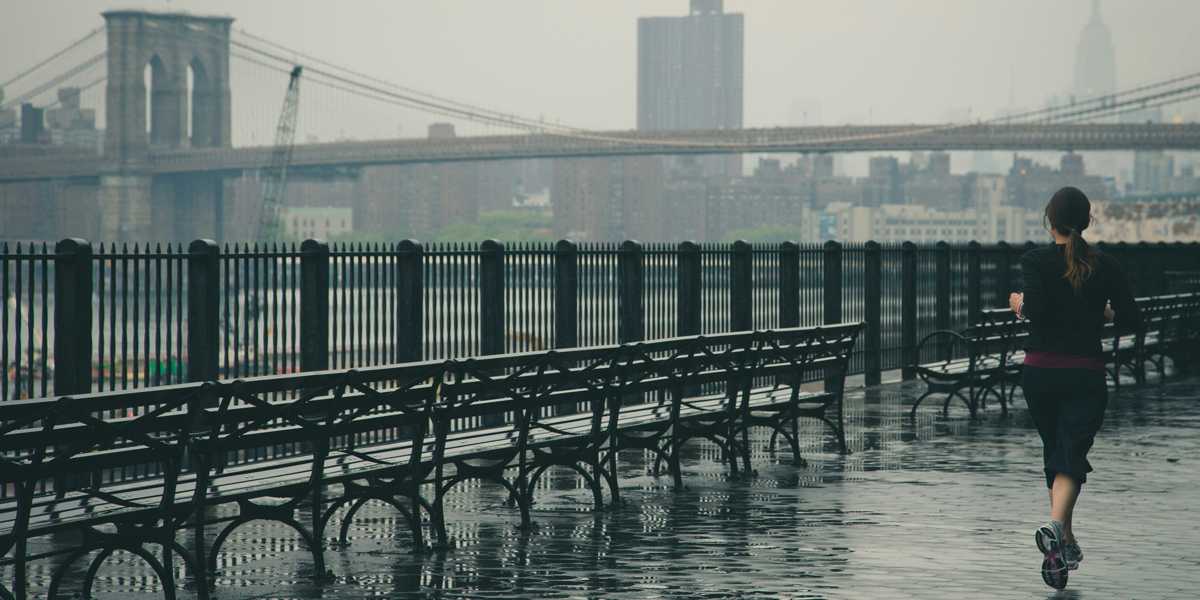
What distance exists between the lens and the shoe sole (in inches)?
275

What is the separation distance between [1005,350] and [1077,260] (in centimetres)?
779

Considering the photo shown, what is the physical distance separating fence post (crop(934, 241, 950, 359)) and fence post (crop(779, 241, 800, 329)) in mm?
2997

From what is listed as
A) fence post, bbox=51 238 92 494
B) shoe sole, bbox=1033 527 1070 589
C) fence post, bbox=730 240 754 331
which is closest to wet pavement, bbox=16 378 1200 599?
shoe sole, bbox=1033 527 1070 589

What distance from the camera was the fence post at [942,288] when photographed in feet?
66.4

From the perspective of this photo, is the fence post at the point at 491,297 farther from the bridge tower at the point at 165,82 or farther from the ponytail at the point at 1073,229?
the bridge tower at the point at 165,82

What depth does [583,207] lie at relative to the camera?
195875 mm

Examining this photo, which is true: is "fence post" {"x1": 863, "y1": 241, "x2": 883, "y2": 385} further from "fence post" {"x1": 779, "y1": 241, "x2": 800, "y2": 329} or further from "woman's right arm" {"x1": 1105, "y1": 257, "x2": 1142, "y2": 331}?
"woman's right arm" {"x1": 1105, "y1": 257, "x2": 1142, "y2": 331}

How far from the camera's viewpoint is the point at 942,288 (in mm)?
20438

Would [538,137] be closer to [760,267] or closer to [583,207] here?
[760,267]

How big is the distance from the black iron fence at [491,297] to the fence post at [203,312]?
0.01m

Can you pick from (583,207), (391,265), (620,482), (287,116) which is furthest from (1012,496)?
(583,207)

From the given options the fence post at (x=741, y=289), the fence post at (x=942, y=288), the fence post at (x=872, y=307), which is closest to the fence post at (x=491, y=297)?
the fence post at (x=741, y=289)

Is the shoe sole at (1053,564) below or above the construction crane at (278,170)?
below

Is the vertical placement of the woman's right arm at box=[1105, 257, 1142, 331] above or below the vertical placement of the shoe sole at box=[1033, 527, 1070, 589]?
above
